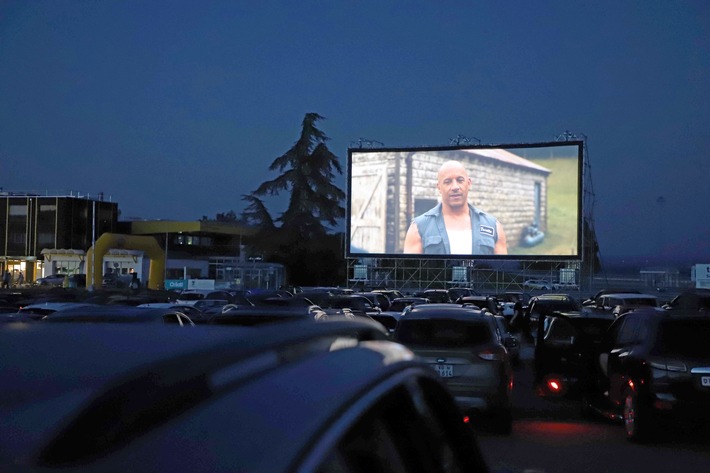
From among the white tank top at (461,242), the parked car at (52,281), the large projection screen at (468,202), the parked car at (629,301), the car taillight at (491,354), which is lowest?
the parked car at (52,281)

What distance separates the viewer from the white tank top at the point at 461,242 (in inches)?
2029

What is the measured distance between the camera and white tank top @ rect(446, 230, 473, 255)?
51.5m

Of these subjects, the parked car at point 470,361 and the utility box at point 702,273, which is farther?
the utility box at point 702,273

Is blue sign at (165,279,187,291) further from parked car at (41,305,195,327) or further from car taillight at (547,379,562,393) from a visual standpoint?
car taillight at (547,379,562,393)

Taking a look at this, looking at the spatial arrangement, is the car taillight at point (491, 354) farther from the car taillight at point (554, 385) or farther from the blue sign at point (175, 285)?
the blue sign at point (175, 285)

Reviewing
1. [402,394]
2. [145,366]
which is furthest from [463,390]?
[145,366]

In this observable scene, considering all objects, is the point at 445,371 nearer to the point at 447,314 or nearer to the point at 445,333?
the point at 445,333

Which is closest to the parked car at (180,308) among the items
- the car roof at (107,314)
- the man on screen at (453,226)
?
the car roof at (107,314)

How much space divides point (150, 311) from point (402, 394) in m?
11.1

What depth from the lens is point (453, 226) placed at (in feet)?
172

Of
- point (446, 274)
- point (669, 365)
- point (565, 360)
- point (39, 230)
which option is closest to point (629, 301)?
point (565, 360)

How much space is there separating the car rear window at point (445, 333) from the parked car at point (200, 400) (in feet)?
32.7

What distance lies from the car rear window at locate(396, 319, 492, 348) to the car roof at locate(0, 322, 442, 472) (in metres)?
10.3

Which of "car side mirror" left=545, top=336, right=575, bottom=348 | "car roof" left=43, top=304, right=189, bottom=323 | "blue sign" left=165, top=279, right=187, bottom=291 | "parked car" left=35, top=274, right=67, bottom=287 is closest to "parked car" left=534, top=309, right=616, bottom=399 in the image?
"car side mirror" left=545, top=336, right=575, bottom=348
